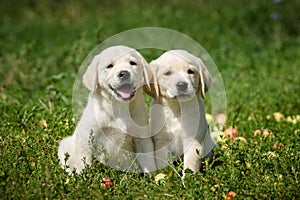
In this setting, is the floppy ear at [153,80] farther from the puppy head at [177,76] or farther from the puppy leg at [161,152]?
the puppy leg at [161,152]

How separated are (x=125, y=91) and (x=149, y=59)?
3157 millimetres

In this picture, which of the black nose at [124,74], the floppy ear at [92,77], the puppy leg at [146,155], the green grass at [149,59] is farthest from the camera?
the puppy leg at [146,155]

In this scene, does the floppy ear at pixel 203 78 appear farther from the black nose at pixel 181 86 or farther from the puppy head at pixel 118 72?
the puppy head at pixel 118 72

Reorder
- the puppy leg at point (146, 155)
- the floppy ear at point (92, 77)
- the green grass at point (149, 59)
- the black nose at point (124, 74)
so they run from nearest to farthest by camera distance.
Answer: the green grass at point (149, 59)
the black nose at point (124, 74)
the floppy ear at point (92, 77)
the puppy leg at point (146, 155)

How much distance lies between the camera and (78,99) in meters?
6.26

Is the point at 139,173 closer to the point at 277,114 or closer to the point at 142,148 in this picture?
the point at 142,148

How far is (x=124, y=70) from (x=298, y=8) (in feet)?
26.3

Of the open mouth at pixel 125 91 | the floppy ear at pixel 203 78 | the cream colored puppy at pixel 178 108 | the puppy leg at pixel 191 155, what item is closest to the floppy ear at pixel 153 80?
the cream colored puppy at pixel 178 108

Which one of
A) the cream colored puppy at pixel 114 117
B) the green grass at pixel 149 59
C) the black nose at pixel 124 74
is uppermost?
the black nose at pixel 124 74

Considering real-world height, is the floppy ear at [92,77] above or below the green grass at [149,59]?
above

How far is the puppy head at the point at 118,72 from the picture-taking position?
4559 millimetres

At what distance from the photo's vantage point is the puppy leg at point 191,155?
4.70 metres

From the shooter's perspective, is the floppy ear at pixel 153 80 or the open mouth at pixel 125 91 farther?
the floppy ear at pixel 153 80

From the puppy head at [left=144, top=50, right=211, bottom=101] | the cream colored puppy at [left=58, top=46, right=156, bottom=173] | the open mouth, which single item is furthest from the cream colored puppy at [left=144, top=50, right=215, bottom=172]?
the open mouth
